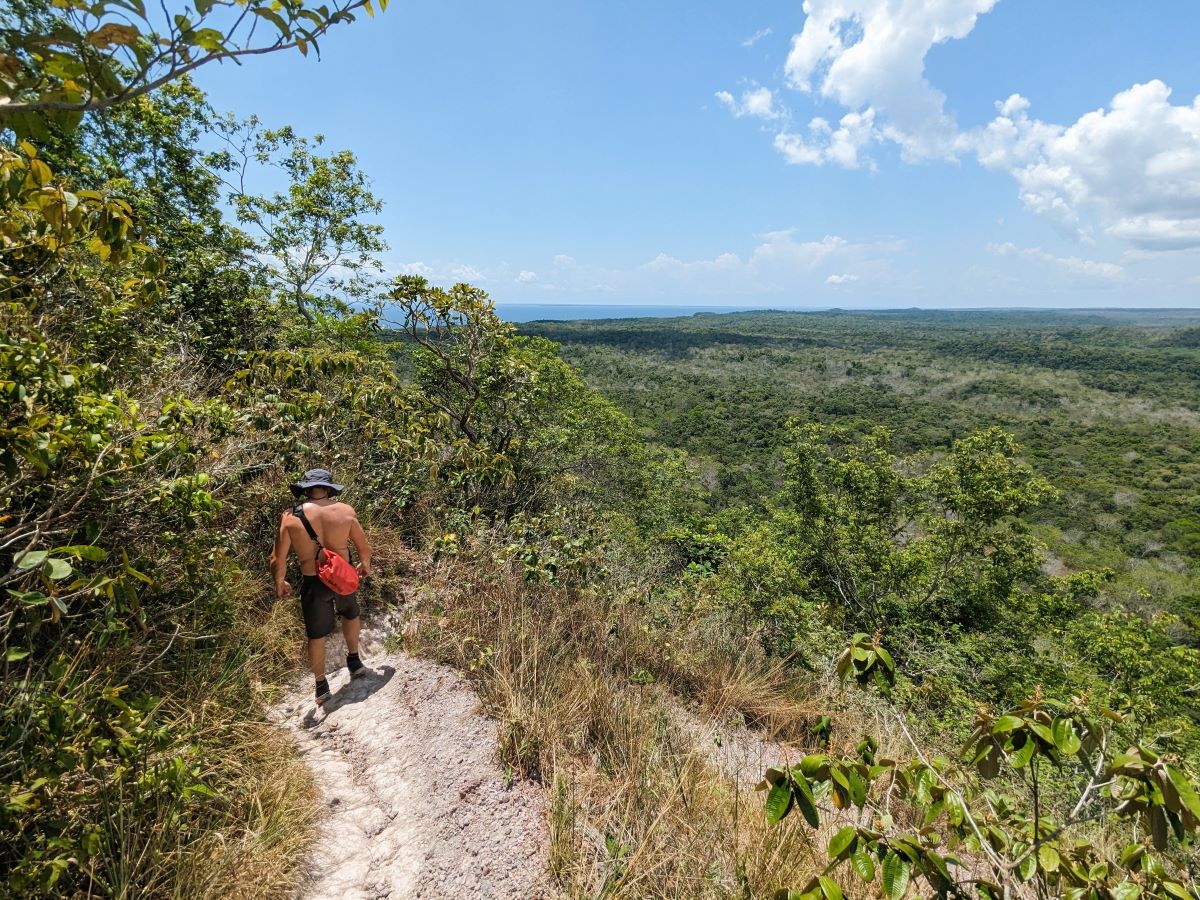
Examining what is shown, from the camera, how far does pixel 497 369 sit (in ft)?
18.1

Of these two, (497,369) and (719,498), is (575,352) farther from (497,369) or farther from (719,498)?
(497,369)

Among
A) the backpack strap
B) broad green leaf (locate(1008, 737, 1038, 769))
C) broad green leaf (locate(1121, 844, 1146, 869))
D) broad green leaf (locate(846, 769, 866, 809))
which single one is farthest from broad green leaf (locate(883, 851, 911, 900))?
the backpack strap

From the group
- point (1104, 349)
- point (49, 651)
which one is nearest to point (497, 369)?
point (49, 651)

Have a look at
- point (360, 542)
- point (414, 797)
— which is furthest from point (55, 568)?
point (360, 542)

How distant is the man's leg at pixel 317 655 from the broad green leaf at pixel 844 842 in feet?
10.8

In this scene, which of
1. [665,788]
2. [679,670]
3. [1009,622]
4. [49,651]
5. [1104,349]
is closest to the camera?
[49,651]

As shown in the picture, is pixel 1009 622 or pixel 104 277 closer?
pixel 104 277

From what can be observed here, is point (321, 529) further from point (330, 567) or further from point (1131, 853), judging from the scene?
point (1131, 853)

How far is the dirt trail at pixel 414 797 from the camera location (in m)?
2.15

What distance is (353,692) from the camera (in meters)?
3.41

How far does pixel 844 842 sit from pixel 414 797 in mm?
2333

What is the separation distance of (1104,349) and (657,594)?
6330 inches

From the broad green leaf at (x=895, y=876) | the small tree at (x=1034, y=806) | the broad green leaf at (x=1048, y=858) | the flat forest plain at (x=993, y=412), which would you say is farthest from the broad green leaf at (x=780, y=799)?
the flat forest plain at (x=993, y=412)

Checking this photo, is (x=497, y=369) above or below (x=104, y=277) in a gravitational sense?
below
